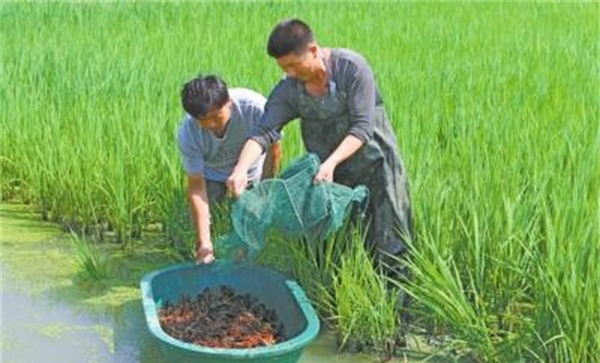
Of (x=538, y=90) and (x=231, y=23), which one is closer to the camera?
(x=538, y=90)

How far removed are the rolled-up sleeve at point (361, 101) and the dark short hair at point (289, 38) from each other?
0.21 meters

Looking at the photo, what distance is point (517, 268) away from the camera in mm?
2619

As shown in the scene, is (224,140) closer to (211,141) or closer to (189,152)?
(211,141)

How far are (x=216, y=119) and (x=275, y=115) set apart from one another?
192 mm

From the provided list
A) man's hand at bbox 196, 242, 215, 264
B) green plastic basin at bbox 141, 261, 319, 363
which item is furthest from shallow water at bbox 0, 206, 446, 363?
man's hand at bbox 196, 242, 215, 264

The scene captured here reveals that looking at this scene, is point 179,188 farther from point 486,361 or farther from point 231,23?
point 231,23

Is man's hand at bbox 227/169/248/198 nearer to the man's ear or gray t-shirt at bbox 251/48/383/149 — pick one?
gray t-shirt at bbox 251/48/383/149

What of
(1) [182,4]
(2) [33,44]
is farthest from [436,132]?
(1) [182,4]

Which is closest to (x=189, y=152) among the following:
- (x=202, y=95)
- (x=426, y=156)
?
(x=202, y=95)

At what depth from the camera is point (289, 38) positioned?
256cm

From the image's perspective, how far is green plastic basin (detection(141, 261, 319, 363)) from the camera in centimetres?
227

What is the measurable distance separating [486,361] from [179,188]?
5.00 feet

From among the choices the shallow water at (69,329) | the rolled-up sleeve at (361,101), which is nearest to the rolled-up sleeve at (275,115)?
the rolled-up sleeve at (361,101)

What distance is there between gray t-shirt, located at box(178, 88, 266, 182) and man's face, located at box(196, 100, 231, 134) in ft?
0.23
